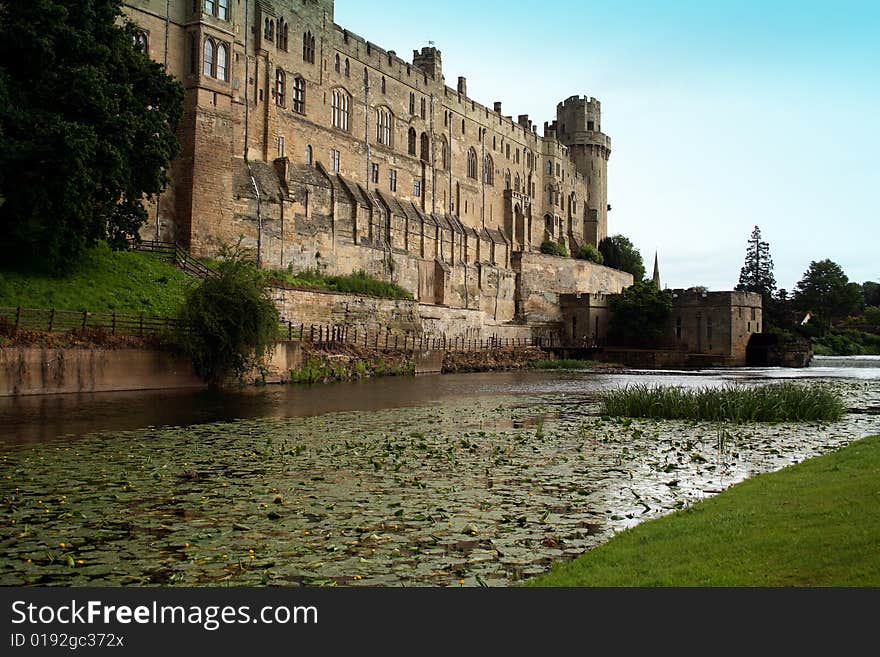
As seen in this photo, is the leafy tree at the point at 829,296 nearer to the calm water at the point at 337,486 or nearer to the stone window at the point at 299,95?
the stone window at the point at 299,95

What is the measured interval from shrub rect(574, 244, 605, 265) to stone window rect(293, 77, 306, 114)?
3980 cm

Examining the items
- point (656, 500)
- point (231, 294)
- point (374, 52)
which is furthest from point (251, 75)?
point (656, 500)

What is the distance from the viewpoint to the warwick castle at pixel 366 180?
3966 cm

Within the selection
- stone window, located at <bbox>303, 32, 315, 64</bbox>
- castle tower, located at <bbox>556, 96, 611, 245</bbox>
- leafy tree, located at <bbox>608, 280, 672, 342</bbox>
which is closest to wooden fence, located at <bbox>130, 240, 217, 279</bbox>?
stone window, located at <bbox>303, 32, 315, 64</bbox>

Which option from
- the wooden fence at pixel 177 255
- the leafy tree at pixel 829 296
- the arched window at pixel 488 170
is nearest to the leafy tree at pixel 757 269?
the leafy tree at pixel 829 296

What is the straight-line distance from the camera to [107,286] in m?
29.6

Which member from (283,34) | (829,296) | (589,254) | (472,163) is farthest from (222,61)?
(829,296)

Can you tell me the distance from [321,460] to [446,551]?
572cm

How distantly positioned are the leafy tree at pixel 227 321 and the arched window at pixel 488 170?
4550cm

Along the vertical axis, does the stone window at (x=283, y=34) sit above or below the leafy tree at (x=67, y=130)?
above

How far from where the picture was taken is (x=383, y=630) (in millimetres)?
4844

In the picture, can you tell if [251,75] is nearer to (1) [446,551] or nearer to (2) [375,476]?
(2) [375,476]

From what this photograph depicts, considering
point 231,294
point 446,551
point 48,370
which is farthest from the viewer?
point 231,294

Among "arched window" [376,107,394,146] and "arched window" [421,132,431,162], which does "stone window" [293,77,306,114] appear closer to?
"arched window" [376,107,394,146]
